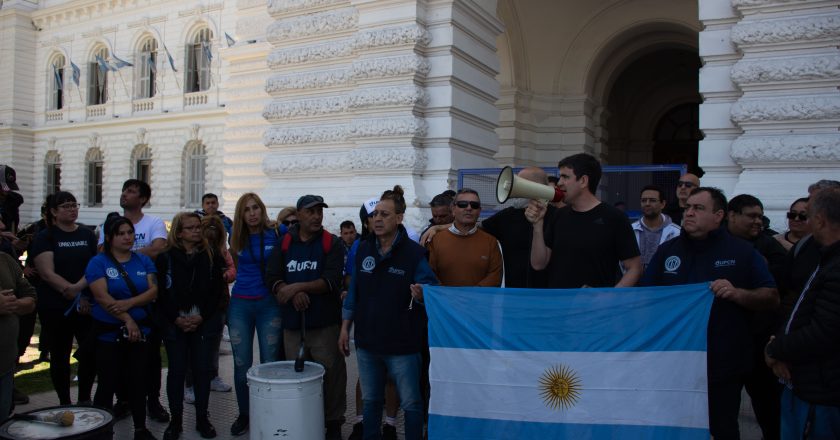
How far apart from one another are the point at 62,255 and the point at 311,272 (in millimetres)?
2670

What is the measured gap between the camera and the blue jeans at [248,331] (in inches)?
242

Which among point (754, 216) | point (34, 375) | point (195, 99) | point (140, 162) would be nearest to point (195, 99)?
point (195, 99)

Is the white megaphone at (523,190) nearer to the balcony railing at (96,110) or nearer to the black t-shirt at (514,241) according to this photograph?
the black t-shirt at (514,241)

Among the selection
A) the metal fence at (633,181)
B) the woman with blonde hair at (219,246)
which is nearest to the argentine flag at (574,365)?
the woman with blonde hair at (219,246)

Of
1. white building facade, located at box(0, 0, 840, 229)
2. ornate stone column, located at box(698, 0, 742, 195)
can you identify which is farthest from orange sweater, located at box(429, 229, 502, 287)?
ornate stone column, located at box(698, 0, 742, 195)

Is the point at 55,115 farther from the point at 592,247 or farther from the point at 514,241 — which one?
the point at 592,247

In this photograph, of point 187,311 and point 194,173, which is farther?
point 194,173

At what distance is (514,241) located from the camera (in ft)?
18.8

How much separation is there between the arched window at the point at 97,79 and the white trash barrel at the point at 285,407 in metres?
35.1

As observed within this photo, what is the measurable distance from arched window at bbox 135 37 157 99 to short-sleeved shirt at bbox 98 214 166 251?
98.0ft

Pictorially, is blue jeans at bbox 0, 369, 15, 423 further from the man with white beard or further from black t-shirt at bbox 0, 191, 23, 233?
black t-shirt at bbox 0, 191, 23, 233

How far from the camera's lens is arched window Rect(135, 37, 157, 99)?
34.2 m

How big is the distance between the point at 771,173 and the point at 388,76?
5.17 m

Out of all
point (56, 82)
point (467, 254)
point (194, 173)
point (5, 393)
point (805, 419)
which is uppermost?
point (56, 82)
